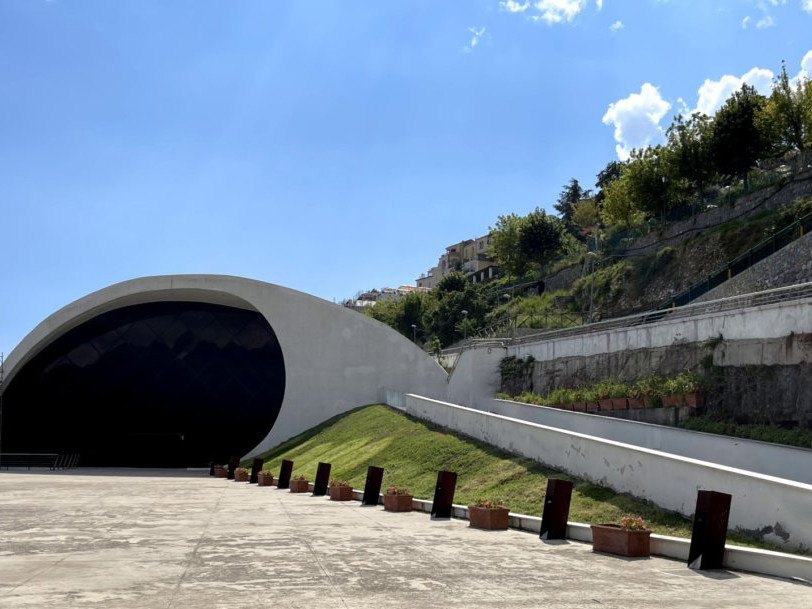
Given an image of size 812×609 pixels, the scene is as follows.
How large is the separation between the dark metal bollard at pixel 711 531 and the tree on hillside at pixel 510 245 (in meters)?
71.9

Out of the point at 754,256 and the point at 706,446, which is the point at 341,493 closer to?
the point at 706,446

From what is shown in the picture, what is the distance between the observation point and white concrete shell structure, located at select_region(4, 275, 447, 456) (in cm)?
3819

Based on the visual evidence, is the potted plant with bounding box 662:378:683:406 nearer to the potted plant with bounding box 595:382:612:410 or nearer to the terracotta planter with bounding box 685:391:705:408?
the terracotta planter with bounding box 685:391:705:408

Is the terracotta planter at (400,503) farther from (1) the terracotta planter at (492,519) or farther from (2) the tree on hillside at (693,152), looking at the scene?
(2) the tree on hillside at (693,152)

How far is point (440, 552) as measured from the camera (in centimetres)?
990

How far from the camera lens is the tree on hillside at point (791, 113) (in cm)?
4306

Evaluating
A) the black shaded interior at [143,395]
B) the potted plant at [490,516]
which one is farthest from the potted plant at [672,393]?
the black shaded interior at [143,395]

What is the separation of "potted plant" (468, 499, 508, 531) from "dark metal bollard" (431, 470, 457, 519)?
56.9 inches

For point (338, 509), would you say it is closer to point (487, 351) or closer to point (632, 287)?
point (487, 351)

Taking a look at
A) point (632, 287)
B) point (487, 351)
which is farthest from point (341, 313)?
point (632, 287)

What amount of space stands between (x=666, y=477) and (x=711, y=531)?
2.76 meters

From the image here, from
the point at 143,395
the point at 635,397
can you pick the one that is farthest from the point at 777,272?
the point at 143,395

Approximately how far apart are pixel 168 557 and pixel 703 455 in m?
10.5

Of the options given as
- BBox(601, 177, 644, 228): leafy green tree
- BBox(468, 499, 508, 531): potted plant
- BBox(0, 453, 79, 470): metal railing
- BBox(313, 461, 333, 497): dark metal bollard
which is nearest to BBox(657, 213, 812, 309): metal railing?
BBox(313, 461, 333, 497): dark metal bollard
